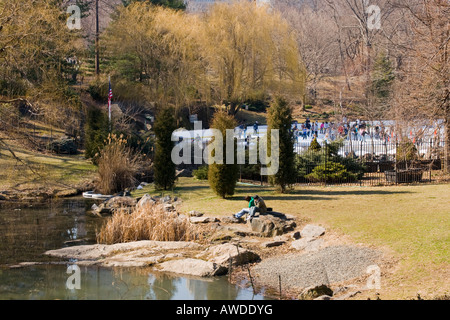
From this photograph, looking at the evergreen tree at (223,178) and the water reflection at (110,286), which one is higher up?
the evergreen tree at (223,178)

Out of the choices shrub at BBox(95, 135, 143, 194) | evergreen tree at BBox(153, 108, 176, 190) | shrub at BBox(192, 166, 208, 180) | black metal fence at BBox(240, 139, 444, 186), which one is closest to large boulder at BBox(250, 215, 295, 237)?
evergreen tree at BBox(153, 108, 176, 190)

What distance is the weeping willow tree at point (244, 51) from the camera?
41219 millimetres

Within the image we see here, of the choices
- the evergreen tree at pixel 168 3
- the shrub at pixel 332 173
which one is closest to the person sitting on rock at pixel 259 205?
the shrub at pixel 332 173

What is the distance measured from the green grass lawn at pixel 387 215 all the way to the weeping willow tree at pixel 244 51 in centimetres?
2055

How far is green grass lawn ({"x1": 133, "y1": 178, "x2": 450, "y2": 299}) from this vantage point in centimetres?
909

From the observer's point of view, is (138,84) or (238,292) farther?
(138,84)

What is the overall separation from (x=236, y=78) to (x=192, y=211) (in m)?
27.0

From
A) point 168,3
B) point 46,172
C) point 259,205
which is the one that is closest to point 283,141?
point 259,205

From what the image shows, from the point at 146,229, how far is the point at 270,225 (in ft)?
11.1

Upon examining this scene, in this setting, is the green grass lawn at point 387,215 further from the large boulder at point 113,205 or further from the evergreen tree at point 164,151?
the large boulder at point 113,205

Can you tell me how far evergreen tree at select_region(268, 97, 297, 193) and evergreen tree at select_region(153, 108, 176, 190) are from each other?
4.36 m
